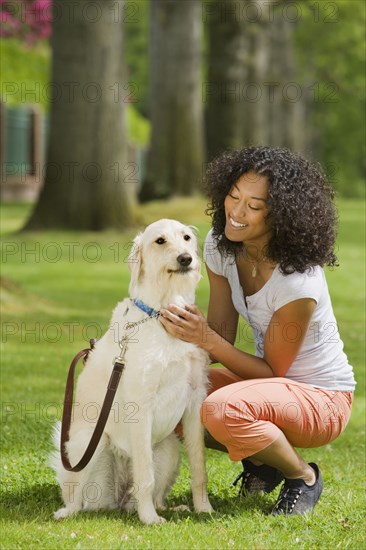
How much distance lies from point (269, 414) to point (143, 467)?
0.61 meters


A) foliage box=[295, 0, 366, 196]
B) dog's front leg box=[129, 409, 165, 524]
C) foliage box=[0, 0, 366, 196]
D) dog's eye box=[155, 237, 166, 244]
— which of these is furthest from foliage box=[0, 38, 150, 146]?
dog's front leg box=[129, 409, 165, 524]

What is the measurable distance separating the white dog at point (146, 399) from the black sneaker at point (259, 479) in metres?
0.40

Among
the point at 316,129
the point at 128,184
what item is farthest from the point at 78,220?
the point at 316,129

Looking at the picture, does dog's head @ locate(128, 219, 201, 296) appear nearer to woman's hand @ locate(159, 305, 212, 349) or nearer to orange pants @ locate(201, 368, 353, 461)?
woman's hand @ locate(159, 305, 212, 349)

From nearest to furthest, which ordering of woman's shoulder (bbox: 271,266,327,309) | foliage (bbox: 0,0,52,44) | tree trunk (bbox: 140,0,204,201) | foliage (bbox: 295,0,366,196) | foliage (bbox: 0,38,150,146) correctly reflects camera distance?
woman's shoulder (bbox: 271,266,327,309)
tree trunk (bbox: 140,0,204,201)
foliage (bbox: 0,0,52,44)
foliage (bbox: 0,38,150,146)
foliage (bbox: 295,0,366,196)

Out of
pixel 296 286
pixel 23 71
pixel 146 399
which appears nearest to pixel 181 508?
pixel 146 399

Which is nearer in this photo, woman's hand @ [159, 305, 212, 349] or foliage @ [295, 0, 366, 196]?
woman's hand @ [159, 305, 212, 349]

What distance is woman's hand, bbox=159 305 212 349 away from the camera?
4.55 meters

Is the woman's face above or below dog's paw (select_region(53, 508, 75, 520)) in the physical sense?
above

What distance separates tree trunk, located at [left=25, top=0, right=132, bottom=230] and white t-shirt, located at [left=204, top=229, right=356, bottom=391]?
10748mm

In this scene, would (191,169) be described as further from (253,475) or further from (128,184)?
(253,475)

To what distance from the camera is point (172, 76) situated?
65.6 ft

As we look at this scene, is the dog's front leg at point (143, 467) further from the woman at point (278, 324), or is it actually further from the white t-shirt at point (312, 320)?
the white t-shirt at point (312, 320)

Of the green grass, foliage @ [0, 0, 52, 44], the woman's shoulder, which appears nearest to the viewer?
the green grass
